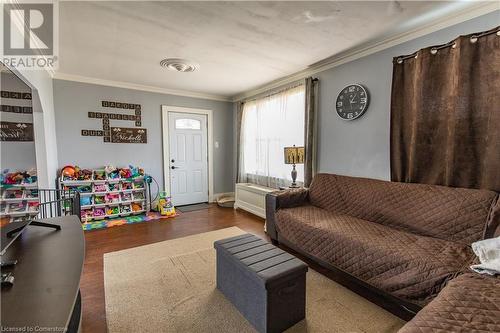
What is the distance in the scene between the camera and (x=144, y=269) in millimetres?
2445

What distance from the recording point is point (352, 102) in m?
3.04

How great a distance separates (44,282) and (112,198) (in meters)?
3.50

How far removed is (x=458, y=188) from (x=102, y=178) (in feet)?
15.8

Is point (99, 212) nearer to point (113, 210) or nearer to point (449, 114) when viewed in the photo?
point (113, 210)

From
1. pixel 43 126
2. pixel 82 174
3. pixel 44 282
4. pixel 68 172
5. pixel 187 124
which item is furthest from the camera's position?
pixel 187 124

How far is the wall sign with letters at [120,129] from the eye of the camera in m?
4.13

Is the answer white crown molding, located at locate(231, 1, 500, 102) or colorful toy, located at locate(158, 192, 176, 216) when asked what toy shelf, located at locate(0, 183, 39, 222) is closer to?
colorful toy, located at locate(158, 192, 176, 216)

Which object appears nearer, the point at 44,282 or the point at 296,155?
the point at 44,282

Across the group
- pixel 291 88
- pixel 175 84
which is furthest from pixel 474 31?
pixel 175 84

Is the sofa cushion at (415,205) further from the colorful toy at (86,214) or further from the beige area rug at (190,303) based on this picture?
the colorful toy at (86,214)

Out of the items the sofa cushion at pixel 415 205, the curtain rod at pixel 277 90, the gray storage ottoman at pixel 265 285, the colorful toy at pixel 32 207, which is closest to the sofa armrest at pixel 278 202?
the sofa cushion at pixel 415 205

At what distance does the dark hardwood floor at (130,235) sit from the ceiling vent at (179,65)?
7.95 feet

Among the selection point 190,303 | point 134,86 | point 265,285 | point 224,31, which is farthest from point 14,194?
point 134,86

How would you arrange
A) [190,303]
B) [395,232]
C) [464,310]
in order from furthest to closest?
[395,232] → [190,303] → [464,310]
